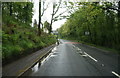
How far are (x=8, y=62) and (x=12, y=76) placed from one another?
2.95m

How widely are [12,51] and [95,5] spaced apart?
10765mm

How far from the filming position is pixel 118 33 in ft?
65.4

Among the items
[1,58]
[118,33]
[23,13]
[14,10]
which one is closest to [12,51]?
[1,58]

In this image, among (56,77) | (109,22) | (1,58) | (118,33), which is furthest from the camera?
(109,22)

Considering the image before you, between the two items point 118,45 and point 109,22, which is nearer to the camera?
point 118,45

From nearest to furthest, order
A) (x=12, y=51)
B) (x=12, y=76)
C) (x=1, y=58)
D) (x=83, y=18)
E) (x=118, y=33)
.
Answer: (x=12, y=76), (x=1, y=58), (x=12, y=51), (x=118, y=33), (x=83, y=18)

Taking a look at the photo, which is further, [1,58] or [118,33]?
[118,33]

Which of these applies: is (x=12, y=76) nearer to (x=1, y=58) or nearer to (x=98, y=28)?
(x=1, y=58)

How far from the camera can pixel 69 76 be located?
6613mm

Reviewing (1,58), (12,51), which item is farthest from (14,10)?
(1,58)

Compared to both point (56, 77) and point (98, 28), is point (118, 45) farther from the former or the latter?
point (56, 77)

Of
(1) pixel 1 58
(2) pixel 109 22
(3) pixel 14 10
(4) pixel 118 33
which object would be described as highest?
(3) pixel 14 10

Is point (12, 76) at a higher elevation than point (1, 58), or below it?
below

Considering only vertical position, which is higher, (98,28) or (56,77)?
(98,28)
